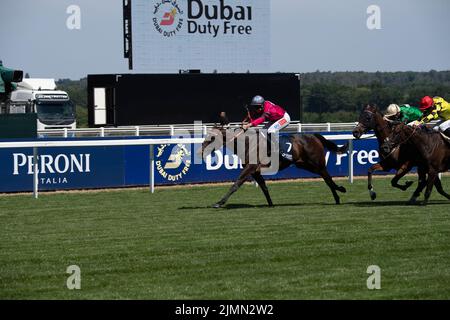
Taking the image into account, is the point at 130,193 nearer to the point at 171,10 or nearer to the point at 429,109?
the point at 429,109

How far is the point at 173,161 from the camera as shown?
72.7 ft

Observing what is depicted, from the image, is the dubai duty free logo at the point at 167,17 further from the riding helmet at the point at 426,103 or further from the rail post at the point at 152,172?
the riding helmet at the point at 426,103

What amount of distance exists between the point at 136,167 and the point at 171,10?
1350 centimetres

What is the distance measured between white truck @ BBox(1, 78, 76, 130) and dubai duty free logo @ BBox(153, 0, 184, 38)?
14.2 ft

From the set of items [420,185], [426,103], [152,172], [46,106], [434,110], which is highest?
[426,103]

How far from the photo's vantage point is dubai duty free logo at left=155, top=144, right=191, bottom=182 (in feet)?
71.9

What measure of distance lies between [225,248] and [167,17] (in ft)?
76.4

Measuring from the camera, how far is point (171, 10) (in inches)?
1347

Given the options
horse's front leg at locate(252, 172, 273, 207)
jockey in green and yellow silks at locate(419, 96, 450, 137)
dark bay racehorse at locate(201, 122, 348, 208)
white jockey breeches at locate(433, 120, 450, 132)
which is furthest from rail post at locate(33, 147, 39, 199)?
white jockey breeches at locate(433, 120, 450, 132)

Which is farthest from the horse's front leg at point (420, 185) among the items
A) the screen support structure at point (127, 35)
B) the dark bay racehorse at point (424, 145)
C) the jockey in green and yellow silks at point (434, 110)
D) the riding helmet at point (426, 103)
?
the screen support structure at point (127, 35)

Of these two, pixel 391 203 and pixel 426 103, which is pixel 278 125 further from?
pixel 426 103

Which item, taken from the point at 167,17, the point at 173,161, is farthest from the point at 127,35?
the point at 173,161

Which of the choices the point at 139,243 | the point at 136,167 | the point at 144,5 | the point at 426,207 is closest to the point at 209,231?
the point at 139,243

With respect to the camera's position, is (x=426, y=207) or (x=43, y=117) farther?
(x=43, y=117)
